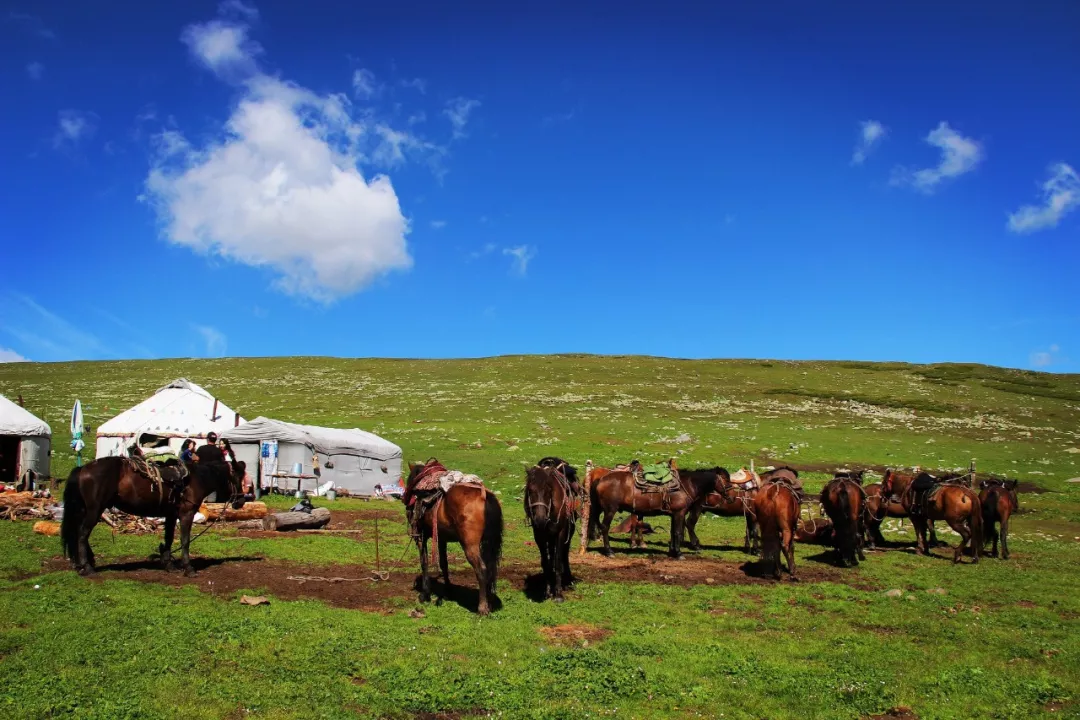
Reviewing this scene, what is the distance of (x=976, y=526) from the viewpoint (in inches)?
739

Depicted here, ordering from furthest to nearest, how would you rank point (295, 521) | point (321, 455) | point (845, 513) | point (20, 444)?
point (321, 455)
point (20, 444)
point (295, 521)
point (845, 513)

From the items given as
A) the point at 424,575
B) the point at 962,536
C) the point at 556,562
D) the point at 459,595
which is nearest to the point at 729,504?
the point at 962,536

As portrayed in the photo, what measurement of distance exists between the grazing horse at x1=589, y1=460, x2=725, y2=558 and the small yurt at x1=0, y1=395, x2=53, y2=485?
25.5m

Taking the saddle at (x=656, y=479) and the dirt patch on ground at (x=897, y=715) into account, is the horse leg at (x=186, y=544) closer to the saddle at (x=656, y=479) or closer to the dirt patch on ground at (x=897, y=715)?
the saddle at (x=656, y=479)

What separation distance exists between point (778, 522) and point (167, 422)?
104ft

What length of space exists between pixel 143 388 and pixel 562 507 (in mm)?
81104

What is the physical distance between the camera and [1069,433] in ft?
201

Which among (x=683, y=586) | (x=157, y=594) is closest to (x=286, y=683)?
(x=157, y=594)

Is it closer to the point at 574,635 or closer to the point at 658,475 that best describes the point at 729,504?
the point at 658,475

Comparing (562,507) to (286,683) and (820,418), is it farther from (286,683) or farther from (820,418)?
(820,418)

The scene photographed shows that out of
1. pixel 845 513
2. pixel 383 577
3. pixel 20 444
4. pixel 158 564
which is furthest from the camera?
pixel 20 444

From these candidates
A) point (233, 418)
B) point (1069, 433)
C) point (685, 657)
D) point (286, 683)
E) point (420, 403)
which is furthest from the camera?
point (420, 403)

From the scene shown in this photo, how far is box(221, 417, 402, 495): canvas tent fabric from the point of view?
33.0 meters

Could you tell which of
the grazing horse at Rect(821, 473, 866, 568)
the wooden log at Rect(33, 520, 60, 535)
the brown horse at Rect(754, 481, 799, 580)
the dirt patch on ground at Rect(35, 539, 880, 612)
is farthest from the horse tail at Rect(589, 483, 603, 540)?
the wooden log at Rect(33, 520, 60, 535)
